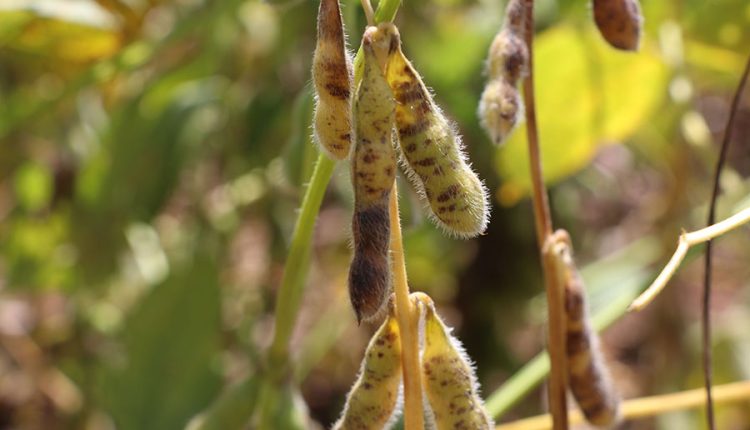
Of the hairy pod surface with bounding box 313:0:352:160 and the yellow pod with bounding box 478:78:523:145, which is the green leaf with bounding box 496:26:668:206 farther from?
the hairy pod surface with bounding box 313:0:352:160

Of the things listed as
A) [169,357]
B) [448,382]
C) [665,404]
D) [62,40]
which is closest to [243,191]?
[62,40]

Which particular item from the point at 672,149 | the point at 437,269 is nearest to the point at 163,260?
the point at 437,269

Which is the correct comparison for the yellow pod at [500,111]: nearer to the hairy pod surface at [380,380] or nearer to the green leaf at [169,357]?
the hairy pod surface at [380,380]

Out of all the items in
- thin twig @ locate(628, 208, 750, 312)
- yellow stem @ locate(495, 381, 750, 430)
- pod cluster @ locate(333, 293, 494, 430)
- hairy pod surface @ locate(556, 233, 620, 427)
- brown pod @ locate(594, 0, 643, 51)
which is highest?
brown pod @ locate(594, 0, 643, 51)

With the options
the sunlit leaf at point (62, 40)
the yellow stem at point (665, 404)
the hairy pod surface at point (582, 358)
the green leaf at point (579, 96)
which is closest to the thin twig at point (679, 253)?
the hairy pod surface at point (582, 358)

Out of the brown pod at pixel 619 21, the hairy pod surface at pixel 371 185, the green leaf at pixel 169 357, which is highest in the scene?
the brown pod at pixel 619 21

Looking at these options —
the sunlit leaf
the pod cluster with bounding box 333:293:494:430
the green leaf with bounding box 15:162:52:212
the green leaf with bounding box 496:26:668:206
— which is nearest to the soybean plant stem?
the pod cluster with bounding box 333:293:494:430

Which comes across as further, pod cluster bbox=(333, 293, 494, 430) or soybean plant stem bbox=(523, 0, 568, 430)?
soybean plant stem bbox=(523, 0, 568, 430)

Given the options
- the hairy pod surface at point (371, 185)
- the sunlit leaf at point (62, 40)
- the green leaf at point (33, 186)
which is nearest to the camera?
the hairy pod surface at point (371, 185)

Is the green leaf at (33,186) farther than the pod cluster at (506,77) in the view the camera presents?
Yes
